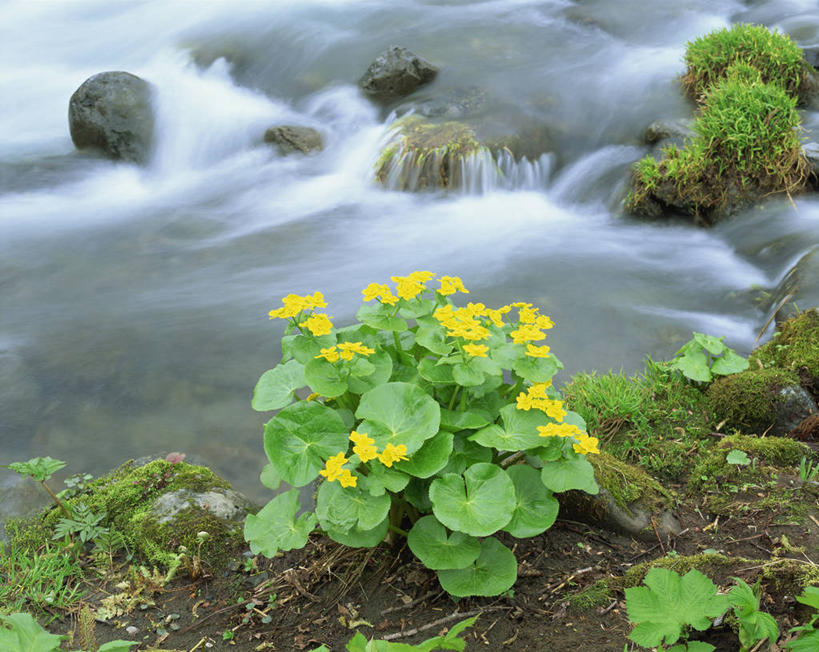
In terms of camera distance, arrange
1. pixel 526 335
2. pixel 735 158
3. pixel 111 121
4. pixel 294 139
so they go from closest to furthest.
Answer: pixel 526 335 → pixel 735 158 → pixel 294 139 → pixel 111 121

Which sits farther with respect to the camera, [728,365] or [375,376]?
[728,365]

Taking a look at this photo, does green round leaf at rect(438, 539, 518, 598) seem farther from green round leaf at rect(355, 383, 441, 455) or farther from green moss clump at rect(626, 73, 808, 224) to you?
green moss clump at rect(626, 73, 808, 224)

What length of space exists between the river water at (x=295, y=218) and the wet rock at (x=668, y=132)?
18 cm

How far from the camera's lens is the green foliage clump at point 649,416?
3.25 m

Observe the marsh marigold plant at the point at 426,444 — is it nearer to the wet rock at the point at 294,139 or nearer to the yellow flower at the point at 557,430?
the yellow flower at the point at 557,430

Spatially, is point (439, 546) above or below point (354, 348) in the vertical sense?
below

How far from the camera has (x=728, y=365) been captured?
12.0 feet

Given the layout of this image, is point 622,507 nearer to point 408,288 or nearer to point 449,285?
A: point 449,285

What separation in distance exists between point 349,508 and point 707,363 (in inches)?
97.0

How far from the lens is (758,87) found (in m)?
6.57

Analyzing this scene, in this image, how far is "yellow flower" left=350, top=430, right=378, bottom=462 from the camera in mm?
2062

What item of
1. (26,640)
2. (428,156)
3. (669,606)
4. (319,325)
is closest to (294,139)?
(428,156)

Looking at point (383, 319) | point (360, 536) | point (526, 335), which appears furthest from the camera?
point (383, 319)

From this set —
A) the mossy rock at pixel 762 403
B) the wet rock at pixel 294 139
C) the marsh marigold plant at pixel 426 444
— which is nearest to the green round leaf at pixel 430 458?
the marsh marigold plant at pixel 426 444
